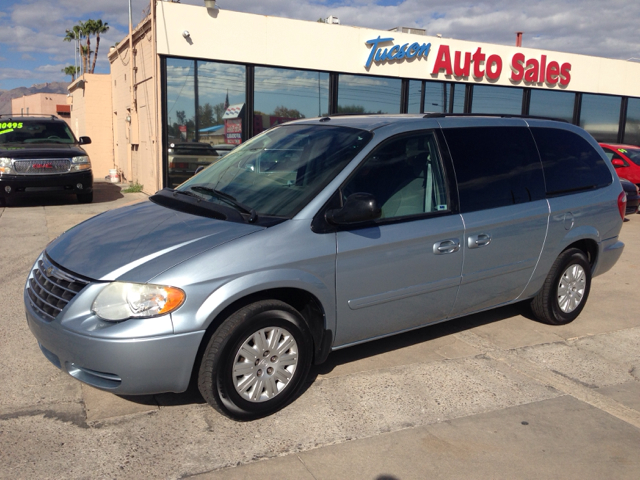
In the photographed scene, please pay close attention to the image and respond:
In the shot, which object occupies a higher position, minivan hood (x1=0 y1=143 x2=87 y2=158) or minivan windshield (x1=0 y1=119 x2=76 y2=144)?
minivan windshield (x1=0 y1=119 x2=76 y2=144)

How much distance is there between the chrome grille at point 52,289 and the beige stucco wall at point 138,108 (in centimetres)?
973

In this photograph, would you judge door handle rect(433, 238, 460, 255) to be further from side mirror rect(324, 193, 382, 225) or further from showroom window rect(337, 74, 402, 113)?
showroom window rect(337, 74, 402, 113)

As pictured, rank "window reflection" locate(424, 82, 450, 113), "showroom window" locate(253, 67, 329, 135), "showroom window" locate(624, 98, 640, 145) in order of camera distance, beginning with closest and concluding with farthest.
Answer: "showroom window" locate(253, 67, 329, 135)
"window reflection" locate(424, 82, 450, 113)
"showroom window" locate(624, 98, 640, 145)

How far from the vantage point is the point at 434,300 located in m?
4.34

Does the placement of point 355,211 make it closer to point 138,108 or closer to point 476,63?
point 138,108

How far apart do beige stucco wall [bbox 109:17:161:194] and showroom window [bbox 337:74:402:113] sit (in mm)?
4575

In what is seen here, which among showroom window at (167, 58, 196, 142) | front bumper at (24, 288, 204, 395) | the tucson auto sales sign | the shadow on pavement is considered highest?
the tucson auto sales sign

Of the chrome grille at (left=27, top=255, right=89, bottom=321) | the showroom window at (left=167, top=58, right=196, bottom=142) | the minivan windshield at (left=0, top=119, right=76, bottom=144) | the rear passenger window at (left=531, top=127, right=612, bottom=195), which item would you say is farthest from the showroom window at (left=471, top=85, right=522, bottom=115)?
the chrome grille at (left=27, top=255, right=89, bottom=321)

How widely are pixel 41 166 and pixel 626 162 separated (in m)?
12.6

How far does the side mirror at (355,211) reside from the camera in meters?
3.62

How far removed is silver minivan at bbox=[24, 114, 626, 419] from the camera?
3.22 meters

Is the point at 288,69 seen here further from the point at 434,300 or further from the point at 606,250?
the point at 434,300

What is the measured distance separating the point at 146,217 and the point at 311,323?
1350mm

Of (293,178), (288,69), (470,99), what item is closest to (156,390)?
(293,178)
